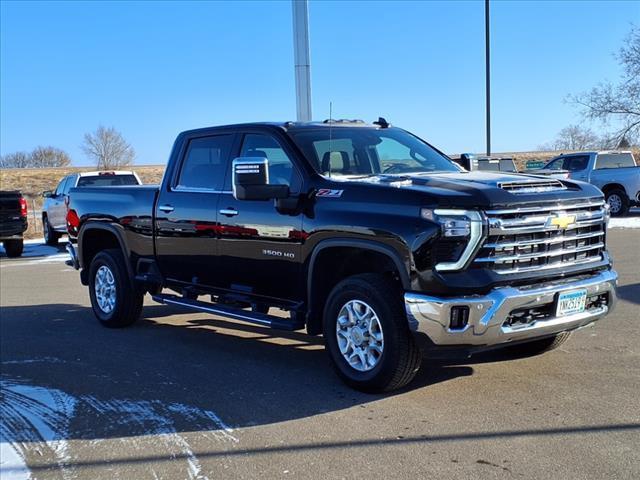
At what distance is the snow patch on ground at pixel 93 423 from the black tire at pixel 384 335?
108 cm

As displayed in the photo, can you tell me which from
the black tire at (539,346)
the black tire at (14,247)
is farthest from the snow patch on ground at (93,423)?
the black tire at (14,247)

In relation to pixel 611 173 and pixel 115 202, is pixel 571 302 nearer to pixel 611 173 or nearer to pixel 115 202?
pixel 115 202

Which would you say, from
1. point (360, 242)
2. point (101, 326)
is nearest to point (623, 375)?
point (360, 242)

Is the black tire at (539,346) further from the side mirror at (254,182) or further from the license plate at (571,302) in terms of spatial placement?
the side mirror at (254,182)

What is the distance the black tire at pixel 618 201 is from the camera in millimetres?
20453

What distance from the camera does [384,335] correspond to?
4902mm

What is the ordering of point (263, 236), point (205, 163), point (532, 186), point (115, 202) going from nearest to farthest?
1. point (532, 186)
2. point (263, 236)
3. point (205, 163)
4. point (115, 202)

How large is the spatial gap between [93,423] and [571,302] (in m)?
3.48

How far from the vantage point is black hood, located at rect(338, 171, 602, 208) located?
181 inches

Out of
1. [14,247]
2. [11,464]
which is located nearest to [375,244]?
[11,464]

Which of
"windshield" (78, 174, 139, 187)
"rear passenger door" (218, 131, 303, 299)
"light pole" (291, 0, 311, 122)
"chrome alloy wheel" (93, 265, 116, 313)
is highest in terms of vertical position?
"light pole" (291, 0, 311, 122)

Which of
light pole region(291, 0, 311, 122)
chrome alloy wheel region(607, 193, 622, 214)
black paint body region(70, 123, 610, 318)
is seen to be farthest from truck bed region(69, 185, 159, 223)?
chrome alloy wheel region(607, 193, 622, 214)

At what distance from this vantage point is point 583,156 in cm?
2159

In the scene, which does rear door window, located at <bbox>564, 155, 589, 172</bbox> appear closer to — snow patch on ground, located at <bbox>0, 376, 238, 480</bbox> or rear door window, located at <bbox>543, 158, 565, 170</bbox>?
rear door window, located at <bbox>543, 158, 565, 170</bbox>
